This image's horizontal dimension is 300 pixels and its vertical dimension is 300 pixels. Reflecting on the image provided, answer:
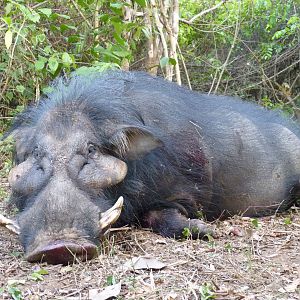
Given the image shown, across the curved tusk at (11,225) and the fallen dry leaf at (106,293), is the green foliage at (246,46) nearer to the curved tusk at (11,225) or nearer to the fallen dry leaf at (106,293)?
the curved tusk at (11,225)

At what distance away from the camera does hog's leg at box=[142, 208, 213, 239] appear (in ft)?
14.1

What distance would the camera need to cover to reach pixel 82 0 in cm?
669

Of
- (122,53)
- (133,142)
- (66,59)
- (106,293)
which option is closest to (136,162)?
(133,142)

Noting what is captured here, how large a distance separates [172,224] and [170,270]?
3.26 ft

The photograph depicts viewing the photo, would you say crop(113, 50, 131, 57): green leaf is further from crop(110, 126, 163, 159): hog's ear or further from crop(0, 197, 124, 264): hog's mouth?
crop(0, 197, 124, 264): hog's mouth

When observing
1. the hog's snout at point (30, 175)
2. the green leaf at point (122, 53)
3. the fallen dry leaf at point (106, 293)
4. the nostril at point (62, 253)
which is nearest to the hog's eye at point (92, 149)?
the hog's snout at point (30, 175)

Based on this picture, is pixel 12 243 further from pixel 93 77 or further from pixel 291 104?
pixel 291 104

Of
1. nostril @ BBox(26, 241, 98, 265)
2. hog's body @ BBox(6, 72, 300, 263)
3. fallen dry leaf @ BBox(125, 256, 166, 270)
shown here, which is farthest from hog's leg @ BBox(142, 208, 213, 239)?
nostril @ BBox(26, 241, 98, 265)

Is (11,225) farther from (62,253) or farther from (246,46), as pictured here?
(246,46)

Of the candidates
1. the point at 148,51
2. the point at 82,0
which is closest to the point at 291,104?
the point at 148,51

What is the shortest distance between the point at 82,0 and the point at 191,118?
7.75 feet

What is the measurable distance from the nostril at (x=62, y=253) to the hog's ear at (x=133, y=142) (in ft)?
2.80

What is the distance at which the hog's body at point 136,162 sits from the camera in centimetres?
380

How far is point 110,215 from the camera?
12.7 feet
